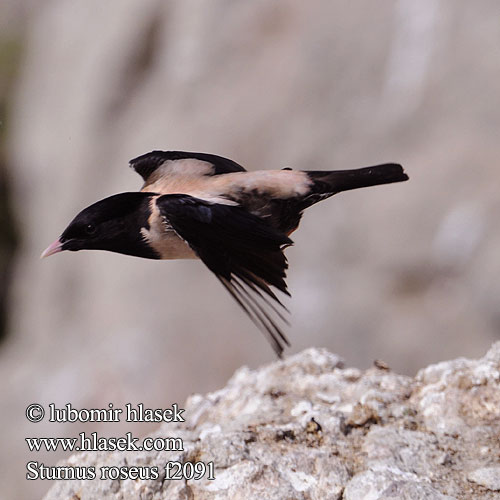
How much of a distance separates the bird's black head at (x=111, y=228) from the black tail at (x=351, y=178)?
0.60 meters

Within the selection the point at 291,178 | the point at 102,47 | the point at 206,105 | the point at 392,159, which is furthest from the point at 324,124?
the point at 291,178

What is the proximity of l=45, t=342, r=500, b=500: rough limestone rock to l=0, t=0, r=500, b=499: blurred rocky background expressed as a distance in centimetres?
446

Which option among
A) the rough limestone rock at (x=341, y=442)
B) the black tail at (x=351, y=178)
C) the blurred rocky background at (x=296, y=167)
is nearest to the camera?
the black tail at (x=351, y=178)

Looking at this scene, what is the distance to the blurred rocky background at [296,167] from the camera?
28.9 feet

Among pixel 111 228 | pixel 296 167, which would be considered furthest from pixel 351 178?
pixel 296 167

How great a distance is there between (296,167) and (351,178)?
659cm

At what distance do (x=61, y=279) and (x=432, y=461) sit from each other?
1022 cm

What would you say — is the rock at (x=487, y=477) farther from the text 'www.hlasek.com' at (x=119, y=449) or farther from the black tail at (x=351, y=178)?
the black tail at (x=351, y=178)

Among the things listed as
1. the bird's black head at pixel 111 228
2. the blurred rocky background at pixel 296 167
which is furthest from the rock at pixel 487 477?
the blurred rocky background at pixel 296 167

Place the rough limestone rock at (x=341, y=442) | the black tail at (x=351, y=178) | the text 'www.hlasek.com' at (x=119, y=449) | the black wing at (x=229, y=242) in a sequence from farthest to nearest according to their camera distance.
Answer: the text 'www.hlasek.com' at (x=119, y=449)
the rough limestone rock at (x=341, y=442)
the black tail at (x=351, y=178)
the black wing at (x=229, y=242)

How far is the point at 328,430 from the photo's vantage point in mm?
3658

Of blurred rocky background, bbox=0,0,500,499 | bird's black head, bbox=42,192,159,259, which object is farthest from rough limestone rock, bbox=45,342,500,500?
blurred rocky background, bbox=0,0,500,499

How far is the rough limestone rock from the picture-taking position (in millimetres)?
3250

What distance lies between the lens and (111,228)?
269 centimetres
